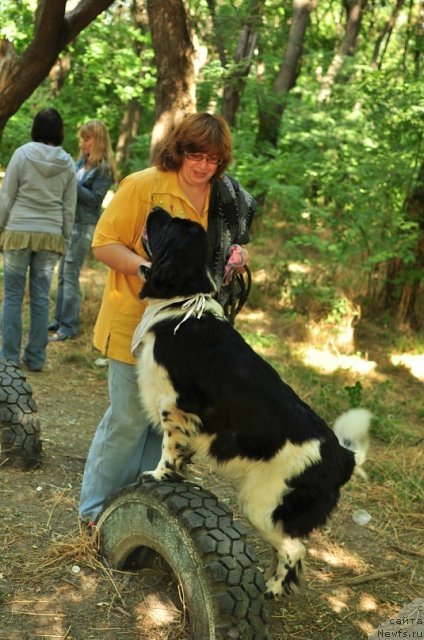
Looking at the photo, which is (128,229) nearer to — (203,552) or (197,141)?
(197,141)

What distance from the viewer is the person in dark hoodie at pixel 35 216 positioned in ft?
18.5

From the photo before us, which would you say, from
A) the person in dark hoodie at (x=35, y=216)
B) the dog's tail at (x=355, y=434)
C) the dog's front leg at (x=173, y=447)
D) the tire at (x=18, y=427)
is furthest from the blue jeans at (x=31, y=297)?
the dog's tail at (x=355, y=434)

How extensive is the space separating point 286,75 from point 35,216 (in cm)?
871

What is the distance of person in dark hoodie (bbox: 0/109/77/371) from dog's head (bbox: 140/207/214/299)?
3089 millimetres

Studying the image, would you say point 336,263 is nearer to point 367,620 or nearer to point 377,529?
point 377,529

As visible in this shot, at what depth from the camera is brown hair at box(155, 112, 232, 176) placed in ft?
9.57

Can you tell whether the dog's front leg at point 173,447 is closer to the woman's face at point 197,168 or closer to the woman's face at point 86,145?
the woman's face at point 197,168

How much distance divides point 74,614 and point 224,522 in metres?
0.77

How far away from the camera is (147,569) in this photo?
10.5ft

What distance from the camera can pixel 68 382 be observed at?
245 inches

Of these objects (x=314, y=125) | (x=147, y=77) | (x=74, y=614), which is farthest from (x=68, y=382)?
(x=147, y=77)

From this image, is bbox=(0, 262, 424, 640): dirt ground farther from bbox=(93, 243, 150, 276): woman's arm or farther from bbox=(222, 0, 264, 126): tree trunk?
bbox=(222, 0, 264, 126): tree trunk

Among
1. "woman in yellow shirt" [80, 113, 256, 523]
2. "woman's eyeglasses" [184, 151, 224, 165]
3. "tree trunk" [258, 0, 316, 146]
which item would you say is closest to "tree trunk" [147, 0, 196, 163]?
"woman in yellow shirt" [80, 113, 256, 523]

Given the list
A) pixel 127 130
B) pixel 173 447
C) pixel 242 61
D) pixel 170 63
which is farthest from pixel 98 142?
pixel 127 130
